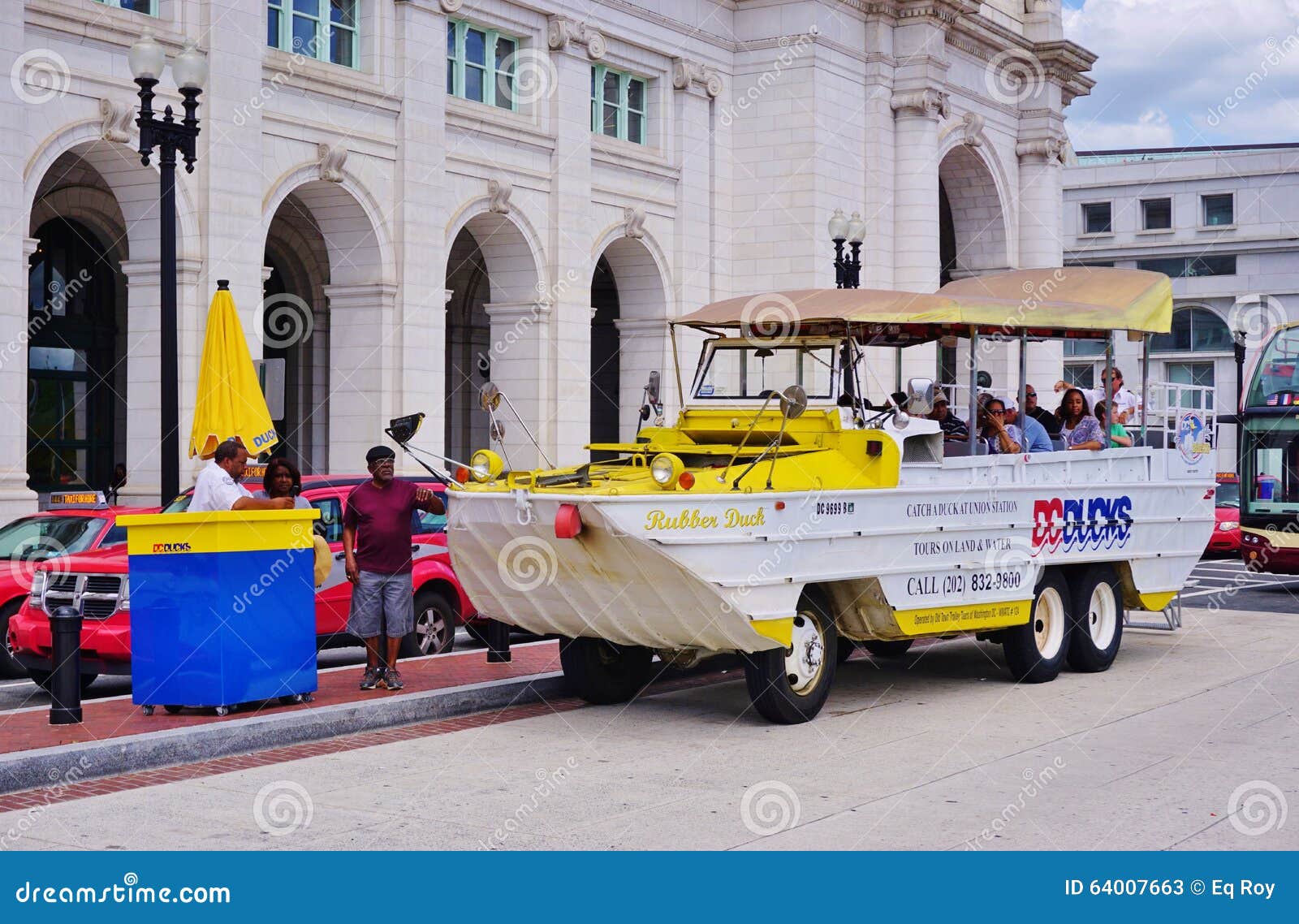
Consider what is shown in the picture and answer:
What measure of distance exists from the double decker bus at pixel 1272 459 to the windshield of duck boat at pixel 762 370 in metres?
14.4

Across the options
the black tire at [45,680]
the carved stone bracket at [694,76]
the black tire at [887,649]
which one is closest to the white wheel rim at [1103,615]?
the black tire at [887,649]

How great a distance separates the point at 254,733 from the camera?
10188mm

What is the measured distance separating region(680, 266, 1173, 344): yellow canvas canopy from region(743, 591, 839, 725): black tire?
Result: 87.3 inches

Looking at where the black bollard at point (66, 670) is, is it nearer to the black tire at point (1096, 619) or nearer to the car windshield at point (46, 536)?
the car windshield at point (46, 536)

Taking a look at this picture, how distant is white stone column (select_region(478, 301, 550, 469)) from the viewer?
3017 centimetres

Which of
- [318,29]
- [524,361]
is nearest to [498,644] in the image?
[318,29]

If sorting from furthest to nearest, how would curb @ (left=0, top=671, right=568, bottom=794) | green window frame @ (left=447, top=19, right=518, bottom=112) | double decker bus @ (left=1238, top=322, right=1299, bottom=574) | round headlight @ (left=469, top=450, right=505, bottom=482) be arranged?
green window frame @ (left=447, top=19, right=518, bottom=112) < double decker bus @ (left=1238, top=322, right=1299, bottom=574) < round headlight @ (left=469, top=450, right=505, bottom=482) < curb @ (left=0, top=671, right=568, bottom=794)
